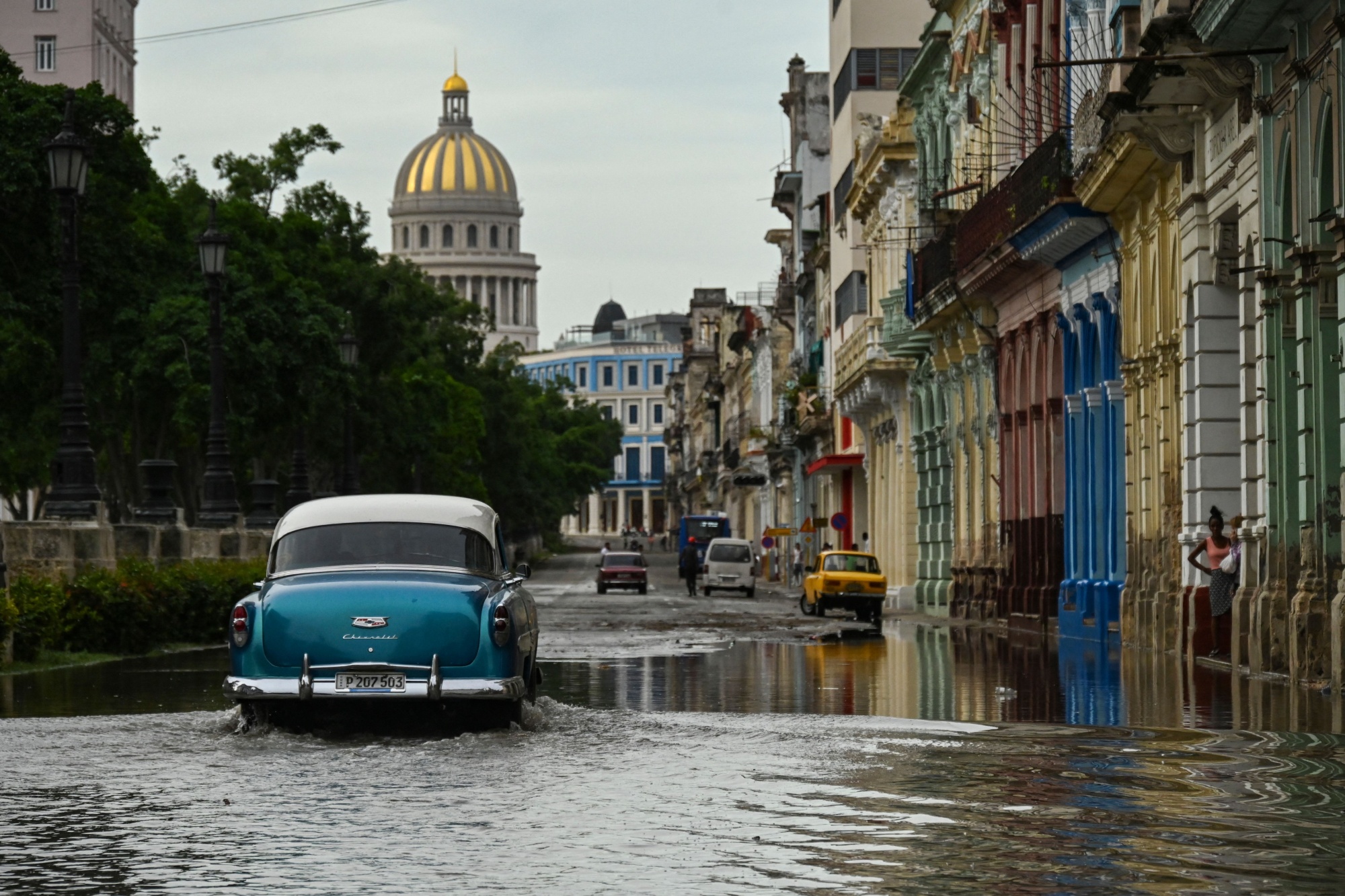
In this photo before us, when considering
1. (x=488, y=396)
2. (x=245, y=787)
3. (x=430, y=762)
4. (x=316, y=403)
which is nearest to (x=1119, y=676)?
(x=430, y=762)

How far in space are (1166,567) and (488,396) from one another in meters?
69.7

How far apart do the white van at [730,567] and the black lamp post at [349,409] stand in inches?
664

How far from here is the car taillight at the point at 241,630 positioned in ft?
47.7

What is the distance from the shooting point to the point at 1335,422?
2042 cm

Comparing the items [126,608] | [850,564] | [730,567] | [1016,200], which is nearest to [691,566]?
[730,567]

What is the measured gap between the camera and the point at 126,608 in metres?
26.6

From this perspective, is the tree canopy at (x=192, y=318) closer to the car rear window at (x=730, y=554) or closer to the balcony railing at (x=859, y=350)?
the car rear window at (x=730, y=554)

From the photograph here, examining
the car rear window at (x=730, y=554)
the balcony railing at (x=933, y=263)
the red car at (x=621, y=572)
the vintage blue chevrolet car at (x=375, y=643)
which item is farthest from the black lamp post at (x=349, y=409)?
the vintage blue chevrolet car at (x=375, y=643)

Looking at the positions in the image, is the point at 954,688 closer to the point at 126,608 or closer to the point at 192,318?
the point at 126,608

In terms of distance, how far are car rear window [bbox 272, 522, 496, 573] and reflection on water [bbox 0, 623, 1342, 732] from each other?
222 centimetres

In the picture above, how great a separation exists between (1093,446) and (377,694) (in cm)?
2123

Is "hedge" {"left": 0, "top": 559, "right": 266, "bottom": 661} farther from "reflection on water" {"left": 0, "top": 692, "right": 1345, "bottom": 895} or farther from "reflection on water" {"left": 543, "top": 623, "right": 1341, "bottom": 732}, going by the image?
"reflection on water" {"left": 0, "top": 692, "right": 1345, "bottom": 895}

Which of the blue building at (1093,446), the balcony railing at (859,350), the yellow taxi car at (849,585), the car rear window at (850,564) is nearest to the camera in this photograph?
the blue building at (1093,446)

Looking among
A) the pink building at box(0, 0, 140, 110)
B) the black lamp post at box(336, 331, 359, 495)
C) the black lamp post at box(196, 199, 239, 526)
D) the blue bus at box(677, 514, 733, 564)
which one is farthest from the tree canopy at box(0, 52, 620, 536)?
the blue bus at box(677, 514, 733, 564)
